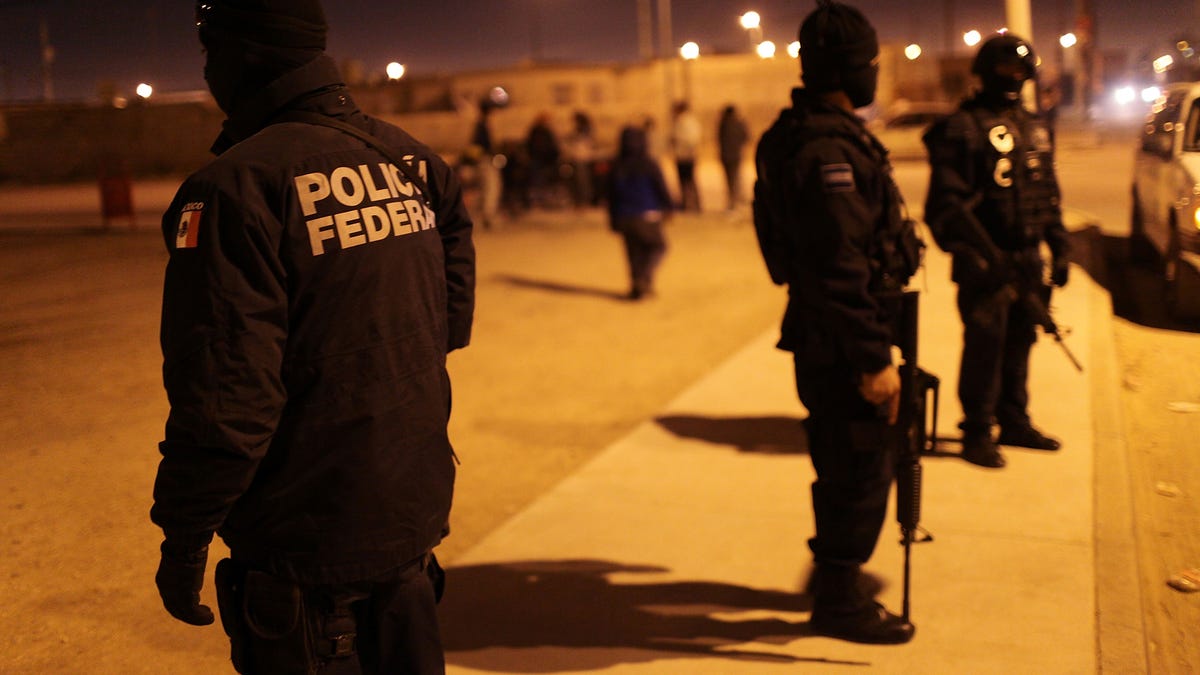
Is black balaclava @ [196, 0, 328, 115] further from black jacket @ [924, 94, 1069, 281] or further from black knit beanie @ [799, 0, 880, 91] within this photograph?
black jacket @ [924, 94, 1069, 281]

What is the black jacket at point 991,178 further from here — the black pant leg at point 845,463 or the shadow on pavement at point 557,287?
the shadow on pavement at point 557,287

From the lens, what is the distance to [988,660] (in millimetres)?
3713

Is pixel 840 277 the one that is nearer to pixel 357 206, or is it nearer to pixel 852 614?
pixel 852 614

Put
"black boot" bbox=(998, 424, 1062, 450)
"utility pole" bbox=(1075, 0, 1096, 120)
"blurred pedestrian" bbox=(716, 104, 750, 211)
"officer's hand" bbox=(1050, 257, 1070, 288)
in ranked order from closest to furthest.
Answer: "officer's hand" bbox=(1050, 257, 1070, 288), "black boot" bbox=(998, 424, 1062, 450), "blurred pedestrian" bbox=(716, 104, 750, 211), "utility pole" bbox=(1075, 0, 1096, 120)

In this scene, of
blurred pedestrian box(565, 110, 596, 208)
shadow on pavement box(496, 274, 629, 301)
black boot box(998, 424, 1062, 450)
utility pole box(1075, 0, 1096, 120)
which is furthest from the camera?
utility pole box(1075, 0, 1096, 120)

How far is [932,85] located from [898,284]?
5661 cm

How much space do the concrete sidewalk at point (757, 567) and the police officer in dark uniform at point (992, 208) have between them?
0.57 m

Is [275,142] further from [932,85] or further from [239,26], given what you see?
[932,85]

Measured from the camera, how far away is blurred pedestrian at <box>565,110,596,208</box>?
63.4ft

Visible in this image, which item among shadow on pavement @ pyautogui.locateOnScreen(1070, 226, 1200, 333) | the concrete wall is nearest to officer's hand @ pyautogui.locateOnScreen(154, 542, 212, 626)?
shadow on pavement @ pyautogui.locateOnScreen(1070, 226, 1200, 333)

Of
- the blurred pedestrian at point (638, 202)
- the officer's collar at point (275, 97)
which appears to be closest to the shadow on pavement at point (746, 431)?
the officer's collar at point (275, 97)

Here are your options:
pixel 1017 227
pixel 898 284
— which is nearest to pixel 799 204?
pixel 898 284

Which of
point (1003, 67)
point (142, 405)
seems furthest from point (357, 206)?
point (1003, 67)

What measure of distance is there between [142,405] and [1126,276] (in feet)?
32.2
